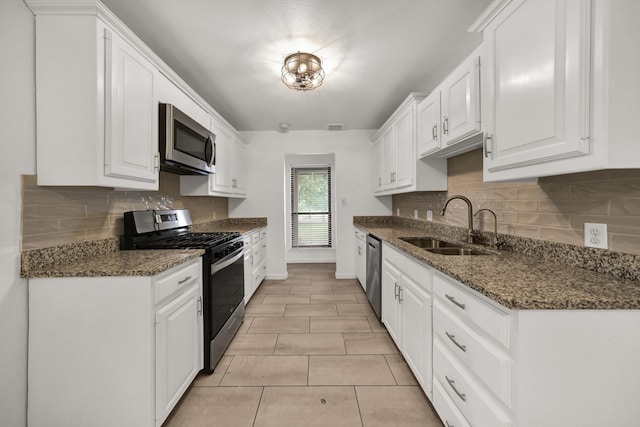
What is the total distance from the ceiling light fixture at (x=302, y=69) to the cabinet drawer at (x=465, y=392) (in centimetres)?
214

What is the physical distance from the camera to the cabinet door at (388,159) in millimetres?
3305

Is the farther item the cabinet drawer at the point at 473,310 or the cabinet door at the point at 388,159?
the cabinet door at the point at 388,159

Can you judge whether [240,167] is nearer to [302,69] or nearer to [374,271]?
[302,69]

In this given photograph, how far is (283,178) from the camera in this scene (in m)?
4.44

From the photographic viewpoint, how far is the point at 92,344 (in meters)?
1.32

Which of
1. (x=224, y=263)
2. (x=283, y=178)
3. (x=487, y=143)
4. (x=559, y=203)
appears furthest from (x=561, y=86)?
(x=283, y=178)

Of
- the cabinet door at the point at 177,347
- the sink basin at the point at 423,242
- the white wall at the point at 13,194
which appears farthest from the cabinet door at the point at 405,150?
the white wall at the point at 13,194

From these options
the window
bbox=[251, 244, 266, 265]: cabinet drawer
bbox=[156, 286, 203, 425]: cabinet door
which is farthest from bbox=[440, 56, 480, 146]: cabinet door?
the window

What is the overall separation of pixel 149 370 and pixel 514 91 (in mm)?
2170

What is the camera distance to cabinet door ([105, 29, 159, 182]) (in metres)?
1.48

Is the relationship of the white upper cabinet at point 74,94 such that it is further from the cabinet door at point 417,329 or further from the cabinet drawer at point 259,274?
the cabinet drawer at point 259,274

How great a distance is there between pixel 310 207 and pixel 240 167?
2.13m

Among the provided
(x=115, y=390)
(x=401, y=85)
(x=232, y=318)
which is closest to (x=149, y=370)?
(x=115, y=390)

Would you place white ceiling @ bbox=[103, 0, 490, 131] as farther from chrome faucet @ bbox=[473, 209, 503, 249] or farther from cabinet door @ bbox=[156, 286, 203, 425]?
cabinet door @ bbox=[156, 286, 203, 425]
